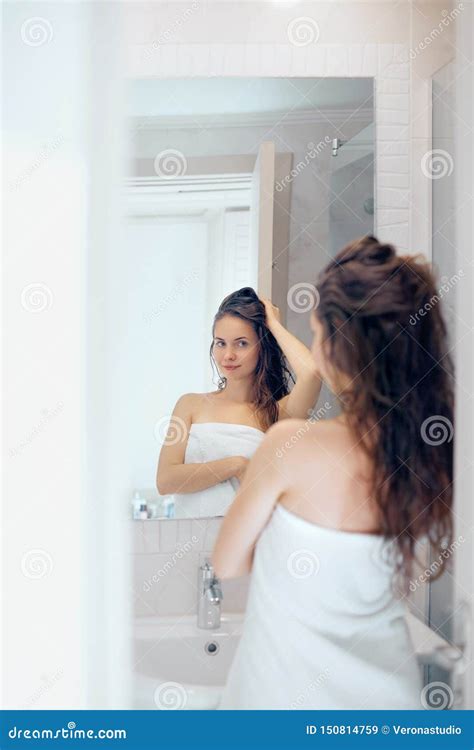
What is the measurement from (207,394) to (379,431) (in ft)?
1.04

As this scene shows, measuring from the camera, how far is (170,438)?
4.66ft

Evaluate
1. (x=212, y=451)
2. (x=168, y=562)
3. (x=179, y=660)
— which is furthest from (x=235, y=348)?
(x=179, y=660)

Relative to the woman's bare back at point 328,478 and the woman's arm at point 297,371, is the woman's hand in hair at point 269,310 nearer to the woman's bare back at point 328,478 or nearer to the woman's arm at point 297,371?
the woman's arm at point 297,371

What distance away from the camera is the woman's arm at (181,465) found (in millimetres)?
1416

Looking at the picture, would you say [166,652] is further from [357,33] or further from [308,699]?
[357,33]

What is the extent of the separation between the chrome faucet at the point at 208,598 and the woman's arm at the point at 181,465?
0.46ft

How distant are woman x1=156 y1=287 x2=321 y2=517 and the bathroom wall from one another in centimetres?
3

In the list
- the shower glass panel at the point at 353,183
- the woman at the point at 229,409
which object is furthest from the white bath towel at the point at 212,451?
the shower glass panel at the point at 353,183

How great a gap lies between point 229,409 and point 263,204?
38 centimetres

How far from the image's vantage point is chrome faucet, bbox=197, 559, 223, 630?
140cm

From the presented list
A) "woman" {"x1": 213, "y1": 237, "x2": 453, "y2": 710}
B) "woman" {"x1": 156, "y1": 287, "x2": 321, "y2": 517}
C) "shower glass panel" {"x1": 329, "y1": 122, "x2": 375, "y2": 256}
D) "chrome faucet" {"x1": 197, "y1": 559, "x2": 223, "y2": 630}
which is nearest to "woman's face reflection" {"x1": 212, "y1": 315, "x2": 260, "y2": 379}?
"woman" {"x1": 156, "y1": 287, "x2": 321, "y2": 517}

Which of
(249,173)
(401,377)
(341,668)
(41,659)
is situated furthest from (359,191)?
(41,659)

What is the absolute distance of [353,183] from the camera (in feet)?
4.81

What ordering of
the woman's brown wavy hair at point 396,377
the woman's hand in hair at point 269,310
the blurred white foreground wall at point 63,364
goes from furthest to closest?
1. the woman's hand in hair at point 269,310
2. the woman's brown wavy hair at point 396,377
3. the blurred white foreground wall at point 63,364
